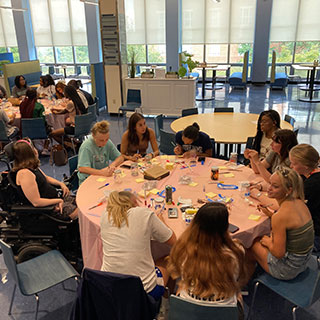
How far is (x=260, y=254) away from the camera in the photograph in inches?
94.3

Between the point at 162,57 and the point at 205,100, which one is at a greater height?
the point at 162,57

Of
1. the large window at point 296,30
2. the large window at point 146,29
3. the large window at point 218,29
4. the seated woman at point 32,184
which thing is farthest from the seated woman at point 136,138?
the large window at point 296,30

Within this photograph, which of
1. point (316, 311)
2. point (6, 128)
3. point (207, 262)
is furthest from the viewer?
point (6, 128)

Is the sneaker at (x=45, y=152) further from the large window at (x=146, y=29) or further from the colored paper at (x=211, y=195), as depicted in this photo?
the large window at (x=146, y=29)

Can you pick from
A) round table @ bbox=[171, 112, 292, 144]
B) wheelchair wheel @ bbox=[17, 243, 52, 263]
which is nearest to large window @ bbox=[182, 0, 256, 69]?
round table @ bbox=[171, 112, 292, 144]

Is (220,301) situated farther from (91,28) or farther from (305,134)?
(91,28)

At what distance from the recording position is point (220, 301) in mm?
1765

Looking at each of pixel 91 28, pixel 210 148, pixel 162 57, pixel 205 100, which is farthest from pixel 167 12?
pixel 210 148

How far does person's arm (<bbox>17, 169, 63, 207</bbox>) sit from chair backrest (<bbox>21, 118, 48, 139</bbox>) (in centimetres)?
276

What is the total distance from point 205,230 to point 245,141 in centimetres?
270

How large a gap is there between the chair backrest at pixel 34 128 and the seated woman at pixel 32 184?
99.9 inches

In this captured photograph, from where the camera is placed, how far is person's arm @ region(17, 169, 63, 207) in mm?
2764

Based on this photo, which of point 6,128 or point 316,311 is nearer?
point 316,311

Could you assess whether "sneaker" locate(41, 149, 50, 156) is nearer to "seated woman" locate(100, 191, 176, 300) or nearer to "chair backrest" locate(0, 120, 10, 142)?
"chair backrest" locate(0, 120, 10, 142)
